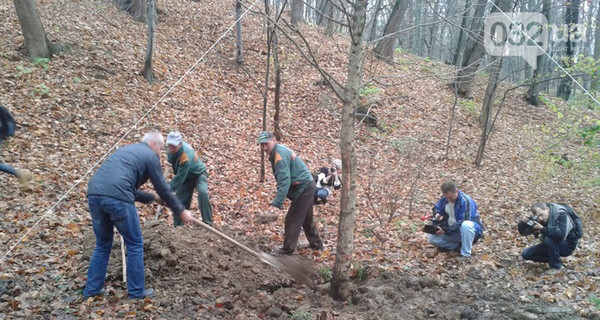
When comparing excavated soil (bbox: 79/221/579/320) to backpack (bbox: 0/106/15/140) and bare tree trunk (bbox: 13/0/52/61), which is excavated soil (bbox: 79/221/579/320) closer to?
backpack (bbox: 0/106/15/140)

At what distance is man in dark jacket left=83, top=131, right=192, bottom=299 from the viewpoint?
426 cm

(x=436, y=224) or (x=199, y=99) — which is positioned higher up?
(x=199, y=99)

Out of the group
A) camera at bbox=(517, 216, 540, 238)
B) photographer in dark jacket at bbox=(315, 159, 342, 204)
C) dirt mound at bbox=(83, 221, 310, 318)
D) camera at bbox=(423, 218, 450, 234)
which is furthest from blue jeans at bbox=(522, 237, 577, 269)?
photographer in dark jacket at bbox=(315, 159, 342, 204)

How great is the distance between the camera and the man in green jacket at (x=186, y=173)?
6.30 meters

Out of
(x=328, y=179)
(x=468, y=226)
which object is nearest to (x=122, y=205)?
(x=468, y=226)

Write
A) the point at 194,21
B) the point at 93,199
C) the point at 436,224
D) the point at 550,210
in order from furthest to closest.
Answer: the point at 194,21 → the point at 436,224 → the point at 550,210 → the point at 93,199

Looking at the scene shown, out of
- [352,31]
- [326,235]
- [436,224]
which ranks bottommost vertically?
[326,235]

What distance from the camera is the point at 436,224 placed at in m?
6.95

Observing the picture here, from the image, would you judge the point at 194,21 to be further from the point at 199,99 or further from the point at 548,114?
the point at 548,114

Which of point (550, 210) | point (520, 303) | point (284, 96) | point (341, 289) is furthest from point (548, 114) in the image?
point (341, 289)

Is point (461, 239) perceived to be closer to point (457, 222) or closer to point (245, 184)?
point (457, 222)

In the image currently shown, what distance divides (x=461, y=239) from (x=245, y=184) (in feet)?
15.4

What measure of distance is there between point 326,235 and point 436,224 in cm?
193

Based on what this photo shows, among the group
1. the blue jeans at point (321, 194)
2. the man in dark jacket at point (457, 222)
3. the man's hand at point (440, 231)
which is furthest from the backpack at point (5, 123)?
the man's hand at point (440, 231)
